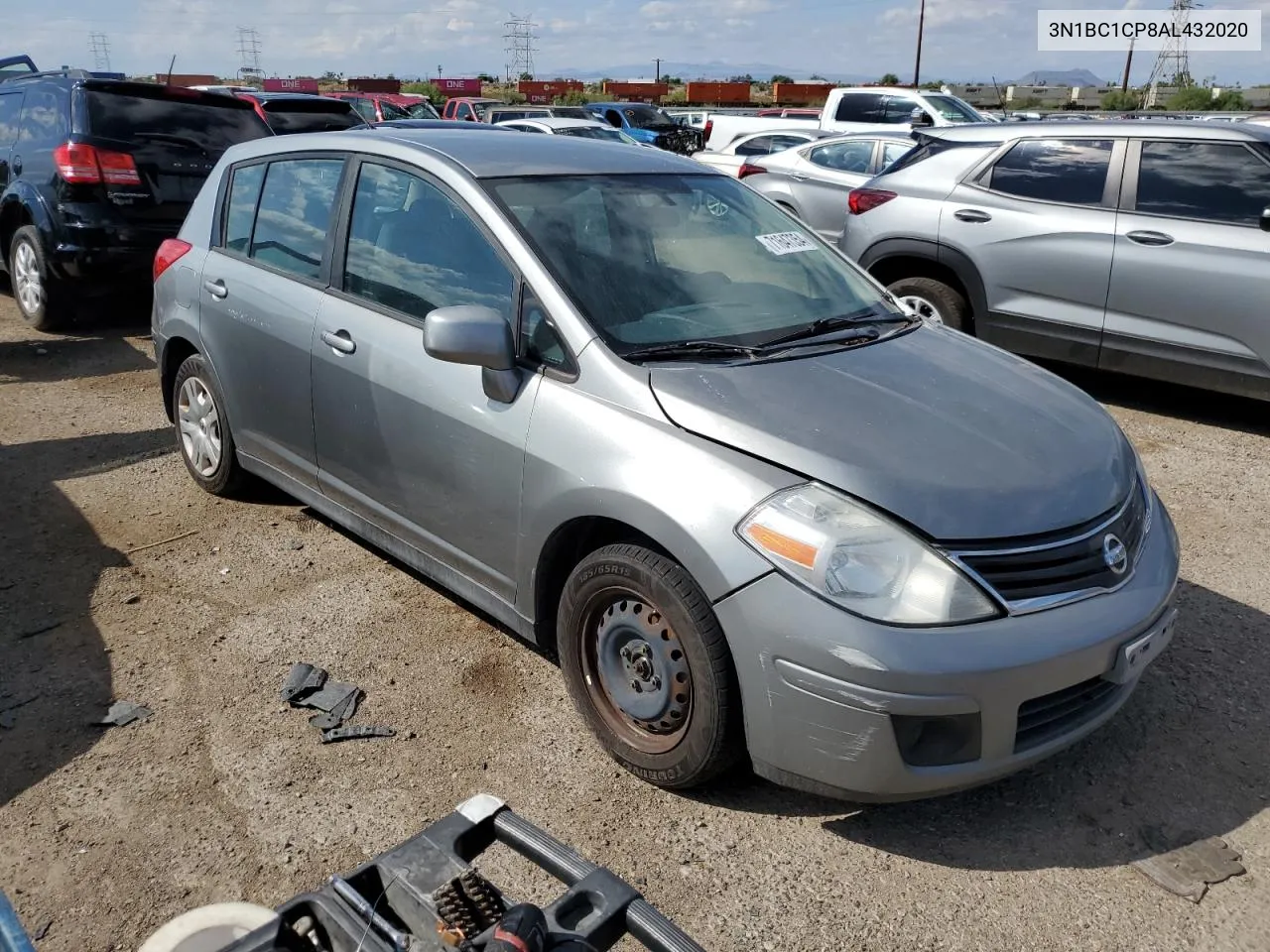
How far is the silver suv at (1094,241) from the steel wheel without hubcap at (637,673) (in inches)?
148

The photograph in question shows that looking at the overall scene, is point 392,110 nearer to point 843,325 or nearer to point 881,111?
point 881,111

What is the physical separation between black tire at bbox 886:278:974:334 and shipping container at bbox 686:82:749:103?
53.3 m

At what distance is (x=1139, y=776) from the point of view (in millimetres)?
3059

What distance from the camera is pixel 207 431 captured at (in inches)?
191

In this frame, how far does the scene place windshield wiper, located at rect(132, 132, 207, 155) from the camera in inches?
305

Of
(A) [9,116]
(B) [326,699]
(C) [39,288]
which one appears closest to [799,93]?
(A) [9,116]

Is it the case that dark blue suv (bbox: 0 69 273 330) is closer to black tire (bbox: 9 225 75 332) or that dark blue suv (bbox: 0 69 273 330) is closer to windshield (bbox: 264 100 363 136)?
black tire (bbox: 9 225 75 332)

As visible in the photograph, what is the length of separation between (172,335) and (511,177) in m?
2.28

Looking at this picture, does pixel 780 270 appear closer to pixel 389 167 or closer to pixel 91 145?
pixel 389 167

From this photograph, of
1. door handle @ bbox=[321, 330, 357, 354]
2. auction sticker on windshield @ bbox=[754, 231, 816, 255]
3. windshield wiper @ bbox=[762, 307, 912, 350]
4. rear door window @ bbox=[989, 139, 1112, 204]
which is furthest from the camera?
rear door window @ bbox=[989, 139, 1112, 204]

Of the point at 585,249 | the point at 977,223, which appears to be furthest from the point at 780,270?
the point at 977,223

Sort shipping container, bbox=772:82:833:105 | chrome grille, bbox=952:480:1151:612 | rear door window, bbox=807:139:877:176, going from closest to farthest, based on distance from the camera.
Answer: chrome grille, bbox=952:480:1151:612, rear door window, bbox=807:139:877:176, shipping container, bbox=772:82:833:105

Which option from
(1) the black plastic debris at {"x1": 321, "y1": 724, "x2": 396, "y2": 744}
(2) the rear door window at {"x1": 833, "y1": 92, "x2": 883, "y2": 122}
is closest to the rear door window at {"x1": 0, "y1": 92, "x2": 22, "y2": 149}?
(1) the black plastic debris at {"x1": 321, "y1": 724, "x2": 396, "y2": 744}

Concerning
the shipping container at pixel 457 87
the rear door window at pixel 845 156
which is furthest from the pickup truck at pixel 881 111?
the shipping container at pixel 457 87
